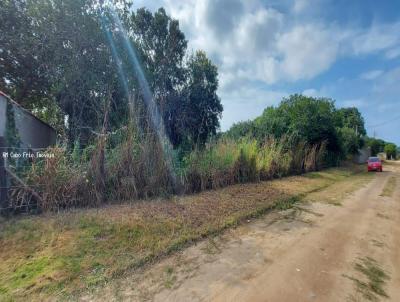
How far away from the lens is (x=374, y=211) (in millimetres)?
5691

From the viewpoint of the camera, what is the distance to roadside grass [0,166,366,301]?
2319 millimetres

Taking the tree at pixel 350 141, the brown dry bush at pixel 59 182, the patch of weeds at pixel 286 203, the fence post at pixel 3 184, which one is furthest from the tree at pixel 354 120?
the fence post at pixel 3 184

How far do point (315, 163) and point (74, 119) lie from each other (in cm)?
1374

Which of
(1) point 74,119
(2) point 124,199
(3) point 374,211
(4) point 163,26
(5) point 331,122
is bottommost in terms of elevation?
(3) point 374,211

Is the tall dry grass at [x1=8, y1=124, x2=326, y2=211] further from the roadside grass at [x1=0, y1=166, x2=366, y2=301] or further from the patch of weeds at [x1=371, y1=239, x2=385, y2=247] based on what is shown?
the patch of weeds at [x1=371, y1=239, x2=385, y2=247]

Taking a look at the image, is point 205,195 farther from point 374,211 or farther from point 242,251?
point 374,211

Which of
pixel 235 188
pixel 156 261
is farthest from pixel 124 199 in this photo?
pixel 235 188

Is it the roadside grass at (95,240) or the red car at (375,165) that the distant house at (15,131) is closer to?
the roadside grass at (95,240)

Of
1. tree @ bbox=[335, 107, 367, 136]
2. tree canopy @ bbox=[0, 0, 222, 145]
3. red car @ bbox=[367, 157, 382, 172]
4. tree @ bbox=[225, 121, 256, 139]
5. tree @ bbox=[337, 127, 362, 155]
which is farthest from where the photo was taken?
tree @ bbox=[335, 107, 367, 136]

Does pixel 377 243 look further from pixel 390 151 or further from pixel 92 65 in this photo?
pixel 390 151

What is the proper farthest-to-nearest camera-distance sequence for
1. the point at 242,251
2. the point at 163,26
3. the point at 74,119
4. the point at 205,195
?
1. the point at 163,26
2. the point at 74,119
3. the point at 205,195
4. the point at 242,251

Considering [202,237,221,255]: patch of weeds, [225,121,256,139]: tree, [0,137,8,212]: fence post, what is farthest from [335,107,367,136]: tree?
[0,137,8,212]: fence post

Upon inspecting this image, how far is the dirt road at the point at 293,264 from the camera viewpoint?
226cm

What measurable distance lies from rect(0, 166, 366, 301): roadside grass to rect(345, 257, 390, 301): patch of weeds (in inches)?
75.9
